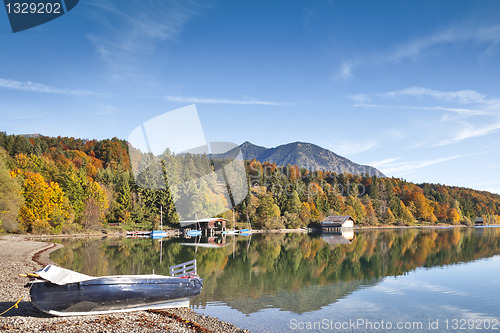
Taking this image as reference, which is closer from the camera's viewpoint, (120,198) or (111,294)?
(111,294)

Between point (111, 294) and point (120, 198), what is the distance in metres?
65.2

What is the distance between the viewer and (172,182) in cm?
7844

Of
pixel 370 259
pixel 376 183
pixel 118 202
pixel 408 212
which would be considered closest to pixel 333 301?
pixel 370 259

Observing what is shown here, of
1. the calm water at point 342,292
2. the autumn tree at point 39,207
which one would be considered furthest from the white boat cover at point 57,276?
the autumn tree at point 39,207

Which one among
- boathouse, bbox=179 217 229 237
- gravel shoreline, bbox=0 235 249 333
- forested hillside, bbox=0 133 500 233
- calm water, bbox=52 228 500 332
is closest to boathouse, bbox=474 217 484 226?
forested hillside, bbox=0 133 500 233

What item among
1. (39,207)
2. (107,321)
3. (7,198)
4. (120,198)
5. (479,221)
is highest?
(120,198)

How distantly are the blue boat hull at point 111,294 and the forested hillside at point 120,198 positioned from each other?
37.0 metres

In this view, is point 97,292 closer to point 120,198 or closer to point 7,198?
point 7,198

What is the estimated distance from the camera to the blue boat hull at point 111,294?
10586 millimetres

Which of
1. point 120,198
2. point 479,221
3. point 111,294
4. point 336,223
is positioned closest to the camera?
point 111,294

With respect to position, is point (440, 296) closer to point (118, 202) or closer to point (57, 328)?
point (57, 328)

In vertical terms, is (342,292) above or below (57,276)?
below

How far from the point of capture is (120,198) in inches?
2864

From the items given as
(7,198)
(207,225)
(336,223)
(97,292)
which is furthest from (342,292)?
(336,223)
